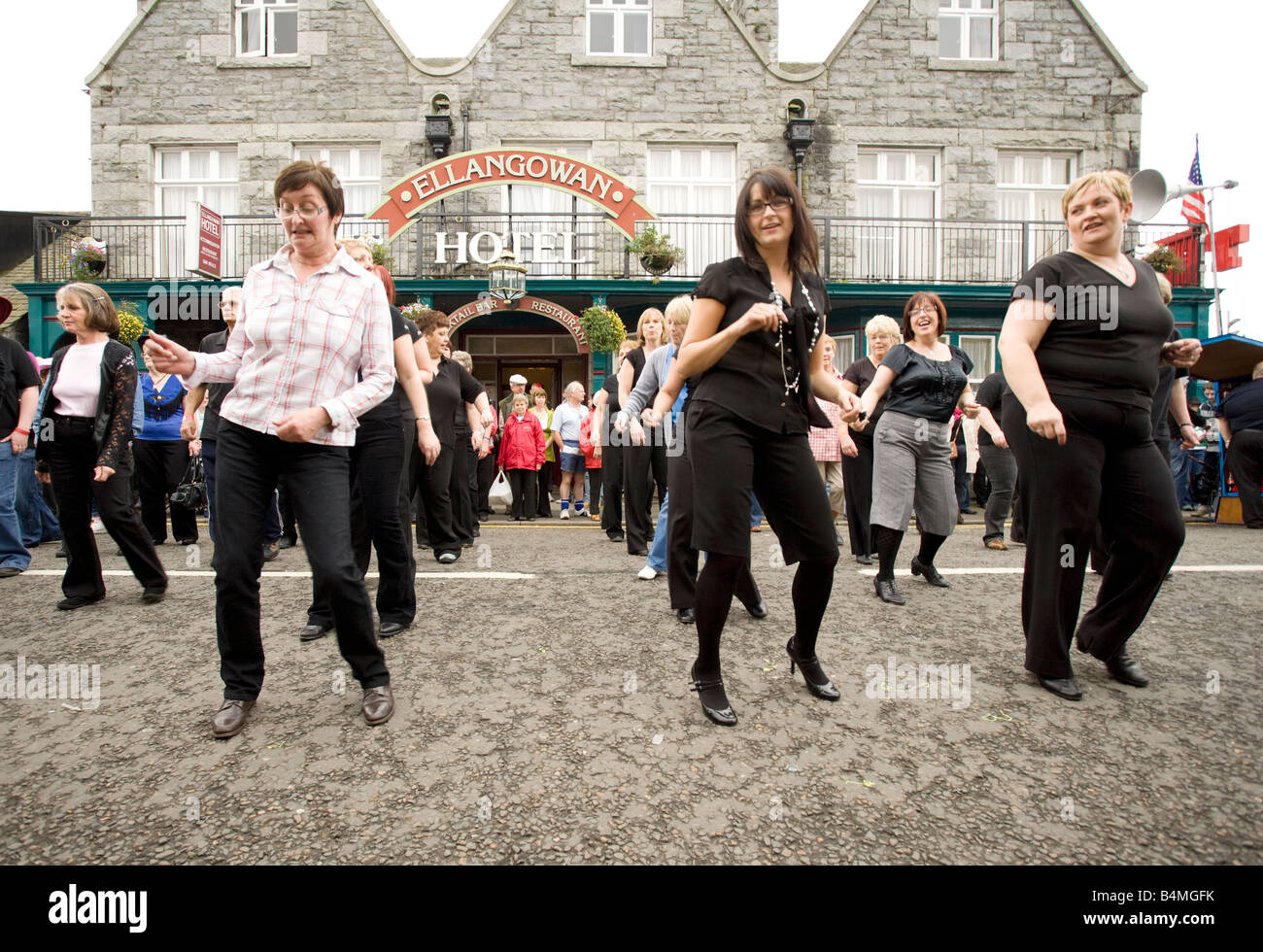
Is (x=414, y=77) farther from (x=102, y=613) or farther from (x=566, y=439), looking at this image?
(x=102, y=613)

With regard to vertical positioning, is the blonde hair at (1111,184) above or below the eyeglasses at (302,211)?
above

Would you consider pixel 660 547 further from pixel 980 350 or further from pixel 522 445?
pixel 980 350

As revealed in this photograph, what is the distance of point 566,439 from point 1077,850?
987 cm

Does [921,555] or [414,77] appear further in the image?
[414,77]

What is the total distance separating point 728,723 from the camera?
8.95ft

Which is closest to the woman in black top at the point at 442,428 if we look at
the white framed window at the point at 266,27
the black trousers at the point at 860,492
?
the black trousers at the point at 860,492

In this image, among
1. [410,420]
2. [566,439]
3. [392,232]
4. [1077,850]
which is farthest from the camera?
[392,232]

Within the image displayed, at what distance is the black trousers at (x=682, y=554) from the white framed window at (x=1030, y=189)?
15.1 meters

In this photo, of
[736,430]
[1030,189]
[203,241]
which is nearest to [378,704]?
[736,430]

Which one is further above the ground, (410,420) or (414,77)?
(414,77)

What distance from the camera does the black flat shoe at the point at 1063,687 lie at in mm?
3008

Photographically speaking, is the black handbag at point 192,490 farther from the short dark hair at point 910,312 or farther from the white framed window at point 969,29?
the white framed window at point 969,29

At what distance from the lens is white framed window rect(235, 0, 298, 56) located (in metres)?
16.4
